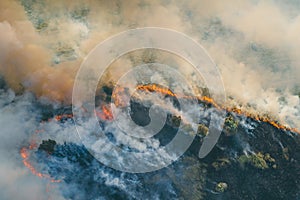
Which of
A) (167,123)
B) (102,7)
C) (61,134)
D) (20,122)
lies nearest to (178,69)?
(167,123)

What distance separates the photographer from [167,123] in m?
51.3

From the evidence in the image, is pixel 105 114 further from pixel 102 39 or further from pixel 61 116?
pixel 102 39

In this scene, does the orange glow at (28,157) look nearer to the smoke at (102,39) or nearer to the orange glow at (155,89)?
the smoke at (102,39)

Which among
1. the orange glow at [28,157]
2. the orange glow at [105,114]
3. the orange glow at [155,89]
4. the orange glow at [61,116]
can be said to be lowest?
the orange glow at [28,157]

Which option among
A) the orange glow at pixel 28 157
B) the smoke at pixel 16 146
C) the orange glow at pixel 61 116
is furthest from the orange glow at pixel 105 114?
the smoke at pixel 16 146

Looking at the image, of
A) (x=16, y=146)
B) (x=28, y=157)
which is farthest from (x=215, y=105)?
(x=16, y=146)

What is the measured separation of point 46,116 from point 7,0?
16.6m

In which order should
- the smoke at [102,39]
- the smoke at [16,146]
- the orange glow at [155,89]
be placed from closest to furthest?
the smoke at [16,146], the smoke at [102,39], the orange glow at [155,89]

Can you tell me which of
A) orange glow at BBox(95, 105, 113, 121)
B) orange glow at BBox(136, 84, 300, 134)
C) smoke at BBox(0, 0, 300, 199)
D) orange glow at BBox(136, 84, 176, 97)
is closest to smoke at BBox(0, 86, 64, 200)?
smoke at BBox(0, 0, 300, 199)

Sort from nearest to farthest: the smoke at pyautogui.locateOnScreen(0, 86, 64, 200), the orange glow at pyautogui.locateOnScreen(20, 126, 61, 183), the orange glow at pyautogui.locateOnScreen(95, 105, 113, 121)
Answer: the smoke at pyautogui.locateOnScreen(0, 86, 64, 200)
the orange glow at pyautogui.locateOnScreen(20, 126, 61, 183)
the orange glow at pyautogui.locateOnScreen(95, 105, 113, 121)

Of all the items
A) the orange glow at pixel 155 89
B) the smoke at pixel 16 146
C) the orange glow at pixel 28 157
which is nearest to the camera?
the smoke at pixel 16 146

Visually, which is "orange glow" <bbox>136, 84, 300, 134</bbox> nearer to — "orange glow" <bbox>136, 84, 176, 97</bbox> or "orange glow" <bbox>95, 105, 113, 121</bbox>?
"orange glow" <bbox>136, 84, 176, 97</bbox>

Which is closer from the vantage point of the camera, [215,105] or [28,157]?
[28,157]

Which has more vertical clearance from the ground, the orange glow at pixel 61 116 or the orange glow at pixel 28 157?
the orange glow at pixel 61 116
